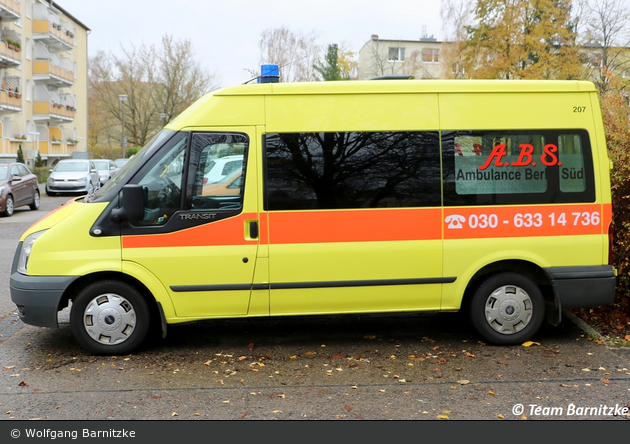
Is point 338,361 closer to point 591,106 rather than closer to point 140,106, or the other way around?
point 591,106

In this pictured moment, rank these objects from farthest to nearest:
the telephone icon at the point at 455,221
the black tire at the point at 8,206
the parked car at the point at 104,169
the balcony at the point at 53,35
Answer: the balcony at the point at 53,35 < the parked car at the point at 104,169 < the black tire at the point at 8,206 < the telephone icon at the point at 455,221

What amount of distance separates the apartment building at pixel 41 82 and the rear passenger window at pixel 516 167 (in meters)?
41.5

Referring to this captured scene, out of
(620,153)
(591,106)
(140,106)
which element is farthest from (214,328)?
(140,106)

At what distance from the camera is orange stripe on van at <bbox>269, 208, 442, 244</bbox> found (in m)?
6.14

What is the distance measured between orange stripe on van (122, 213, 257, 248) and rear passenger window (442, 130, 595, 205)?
73.3 inches

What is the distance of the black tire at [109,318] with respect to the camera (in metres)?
6.09

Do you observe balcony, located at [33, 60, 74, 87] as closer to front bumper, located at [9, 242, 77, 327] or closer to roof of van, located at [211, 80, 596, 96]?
front bumper, located at [9, 242, 77, 327]

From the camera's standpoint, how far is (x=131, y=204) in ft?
19.5

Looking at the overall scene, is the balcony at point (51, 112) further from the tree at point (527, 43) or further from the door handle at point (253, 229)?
the door handle at point (253, 229)

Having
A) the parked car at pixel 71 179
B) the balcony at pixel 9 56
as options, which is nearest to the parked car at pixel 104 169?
the parked car at pixel 71 179

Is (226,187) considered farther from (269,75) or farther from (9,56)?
(9,56)

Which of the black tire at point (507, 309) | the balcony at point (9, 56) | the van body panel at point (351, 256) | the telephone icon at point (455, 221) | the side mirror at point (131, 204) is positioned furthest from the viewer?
the balcony at point (9, 56)
